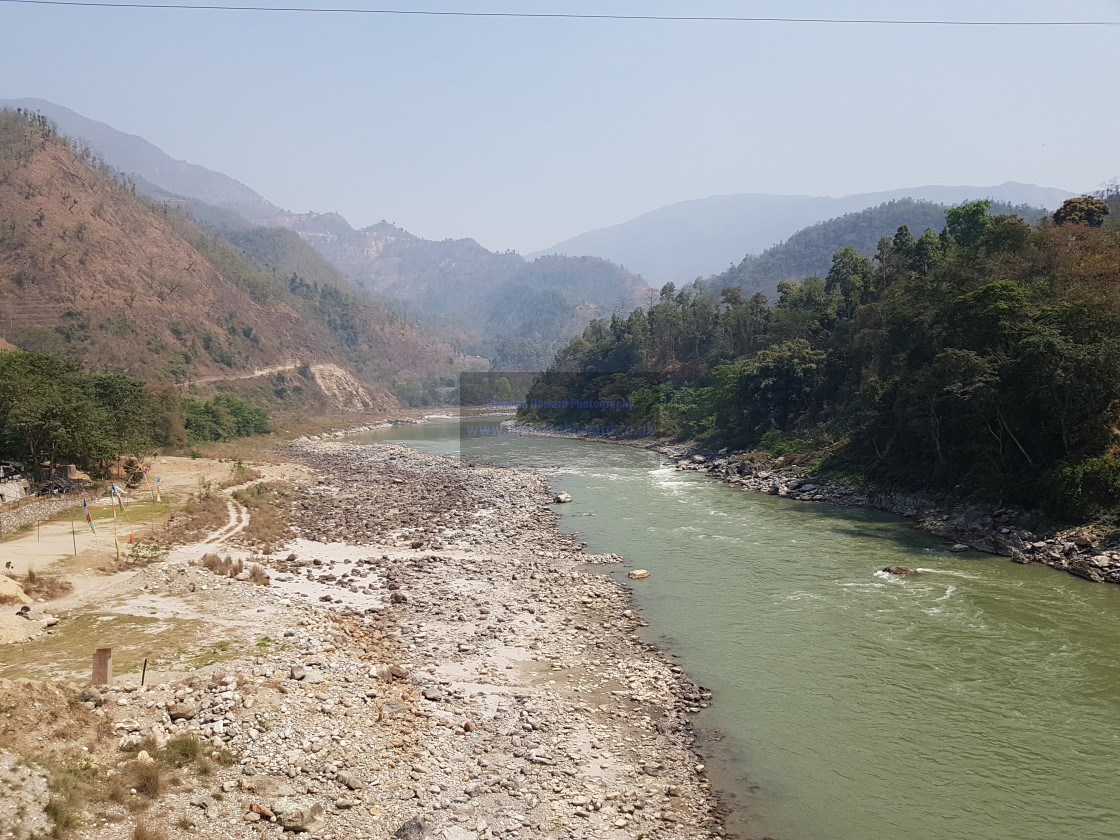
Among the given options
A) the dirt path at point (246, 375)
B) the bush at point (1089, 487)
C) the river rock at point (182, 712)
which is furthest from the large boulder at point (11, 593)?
the dirt path at point (246, 375)

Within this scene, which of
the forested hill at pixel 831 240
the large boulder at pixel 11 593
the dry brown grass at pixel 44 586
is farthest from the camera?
the forested hill at pixel 831 240

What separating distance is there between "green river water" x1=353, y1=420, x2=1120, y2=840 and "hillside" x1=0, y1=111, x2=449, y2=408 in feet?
198

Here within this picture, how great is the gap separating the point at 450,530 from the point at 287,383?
77.8 m

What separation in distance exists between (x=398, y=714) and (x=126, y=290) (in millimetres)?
84407

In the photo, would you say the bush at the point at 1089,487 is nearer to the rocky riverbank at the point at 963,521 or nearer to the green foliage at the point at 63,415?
the rocky riverbank at the point at 963,521

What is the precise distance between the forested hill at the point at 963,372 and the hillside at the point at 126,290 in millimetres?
56670

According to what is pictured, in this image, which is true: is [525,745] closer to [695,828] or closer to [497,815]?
[497,815]

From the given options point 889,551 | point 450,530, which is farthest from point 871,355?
point 450,530

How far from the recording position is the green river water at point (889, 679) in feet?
33.8

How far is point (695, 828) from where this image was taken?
9602 millimetres

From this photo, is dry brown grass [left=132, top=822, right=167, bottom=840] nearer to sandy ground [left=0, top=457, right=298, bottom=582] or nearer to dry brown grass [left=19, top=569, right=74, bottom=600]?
dry brown grass [left=19, top=569, right=74, bottom=600]

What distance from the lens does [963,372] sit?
26219 millimetres

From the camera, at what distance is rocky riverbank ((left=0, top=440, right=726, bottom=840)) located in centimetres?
921

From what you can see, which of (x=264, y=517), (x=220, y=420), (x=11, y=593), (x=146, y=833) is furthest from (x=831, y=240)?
(x=146, y=833)
